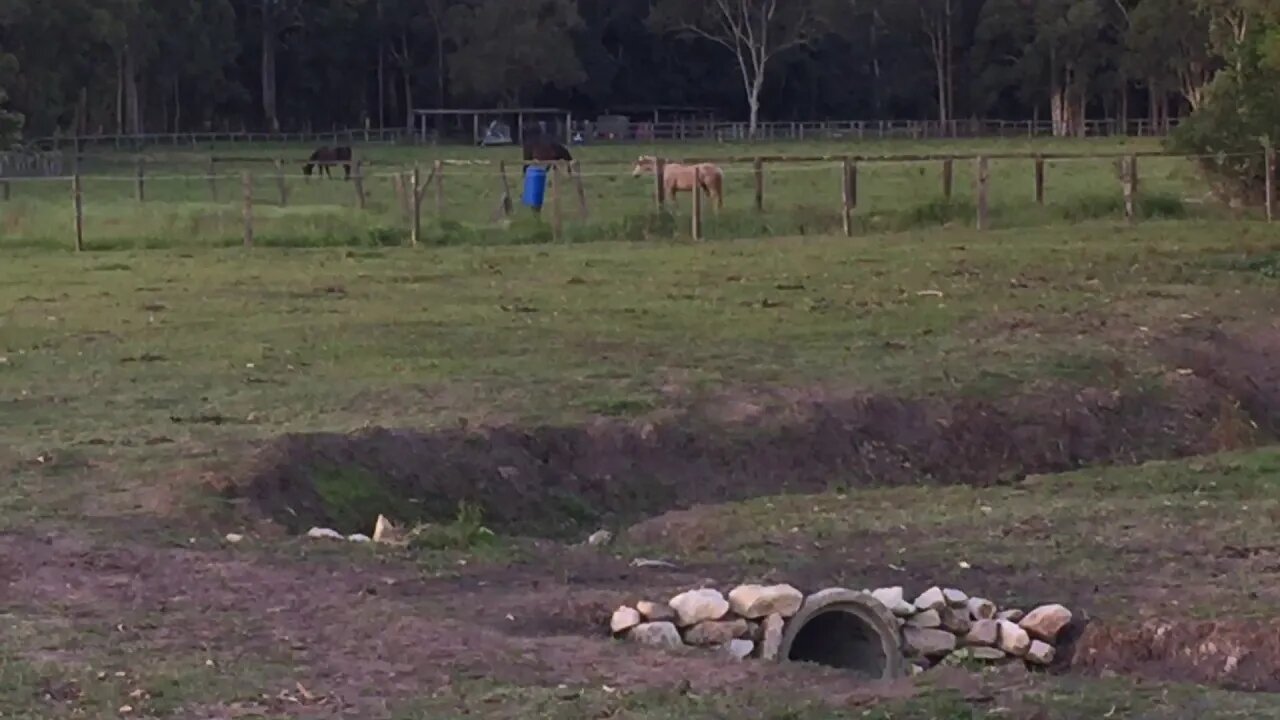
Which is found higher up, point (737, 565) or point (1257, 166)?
point (1257, 166)

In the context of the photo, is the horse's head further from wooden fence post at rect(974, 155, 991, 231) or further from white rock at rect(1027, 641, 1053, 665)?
white rock at rect(1027, 641, 1053, 665)

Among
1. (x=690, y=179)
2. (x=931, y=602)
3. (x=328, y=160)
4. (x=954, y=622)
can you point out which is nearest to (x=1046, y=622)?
(x=954, y=622)

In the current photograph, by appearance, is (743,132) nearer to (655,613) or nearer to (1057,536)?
(1057,536)

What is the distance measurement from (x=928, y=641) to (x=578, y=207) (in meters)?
25.6

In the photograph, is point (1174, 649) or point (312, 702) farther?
point (1174, 649)

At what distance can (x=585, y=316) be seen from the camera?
18375 millimetres

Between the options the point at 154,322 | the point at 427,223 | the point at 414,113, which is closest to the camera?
the point at 154,322

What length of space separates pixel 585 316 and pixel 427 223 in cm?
990

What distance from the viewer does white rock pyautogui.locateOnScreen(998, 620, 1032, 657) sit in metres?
8.20

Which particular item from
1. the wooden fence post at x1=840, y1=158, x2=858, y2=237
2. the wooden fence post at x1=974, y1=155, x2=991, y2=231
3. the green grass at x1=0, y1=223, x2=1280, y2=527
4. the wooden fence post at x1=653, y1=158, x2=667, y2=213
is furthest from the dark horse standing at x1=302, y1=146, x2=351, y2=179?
the green grass at x1=0, y1=223, x2=1280, y2=527

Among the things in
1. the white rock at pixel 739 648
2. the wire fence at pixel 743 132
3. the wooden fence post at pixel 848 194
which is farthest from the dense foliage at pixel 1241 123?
the wire fence at pixel 743 132

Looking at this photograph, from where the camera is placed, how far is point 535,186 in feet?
100

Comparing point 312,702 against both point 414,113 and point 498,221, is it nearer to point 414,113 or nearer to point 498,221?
point 498,221

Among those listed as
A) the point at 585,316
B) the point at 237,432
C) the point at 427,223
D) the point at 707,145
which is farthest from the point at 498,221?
the point at 707,145
